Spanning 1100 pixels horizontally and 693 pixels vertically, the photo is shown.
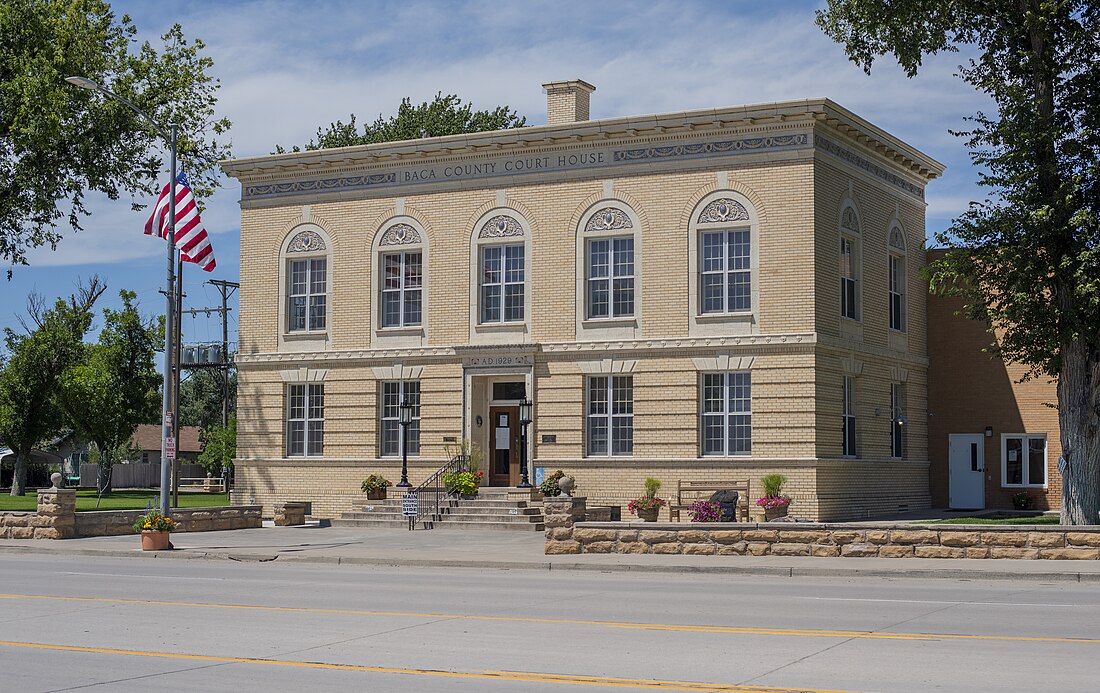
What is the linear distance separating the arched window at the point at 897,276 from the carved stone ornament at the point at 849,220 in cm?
288

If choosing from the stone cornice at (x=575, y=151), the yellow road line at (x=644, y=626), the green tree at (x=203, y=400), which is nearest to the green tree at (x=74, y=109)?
the stone cornice at (x=575, y=151)

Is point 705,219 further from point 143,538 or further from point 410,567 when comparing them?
point 143,538

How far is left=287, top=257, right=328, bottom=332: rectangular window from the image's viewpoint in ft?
129

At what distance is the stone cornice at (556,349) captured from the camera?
33156 millimetres

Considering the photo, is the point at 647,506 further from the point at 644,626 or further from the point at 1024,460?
the point at 644,626

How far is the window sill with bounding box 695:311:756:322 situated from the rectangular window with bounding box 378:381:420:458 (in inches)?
358

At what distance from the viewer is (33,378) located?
6569 centimetres

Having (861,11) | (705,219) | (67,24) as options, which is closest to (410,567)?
(705,219)

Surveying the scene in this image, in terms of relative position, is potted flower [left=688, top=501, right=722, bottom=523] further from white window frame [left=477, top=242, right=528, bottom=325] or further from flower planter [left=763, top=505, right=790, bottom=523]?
white window frame [left=477, top=242, right=528, bottom=325]

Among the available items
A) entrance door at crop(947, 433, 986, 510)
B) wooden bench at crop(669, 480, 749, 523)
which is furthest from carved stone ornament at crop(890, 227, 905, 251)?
wooden bench at crop(669, 480, 749, 523)

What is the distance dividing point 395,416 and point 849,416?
13271 millimetres

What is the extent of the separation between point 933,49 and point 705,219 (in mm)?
7186

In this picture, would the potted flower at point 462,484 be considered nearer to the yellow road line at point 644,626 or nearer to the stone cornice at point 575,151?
the stone cornice at point 575,151

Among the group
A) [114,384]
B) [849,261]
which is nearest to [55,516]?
[849,261]
